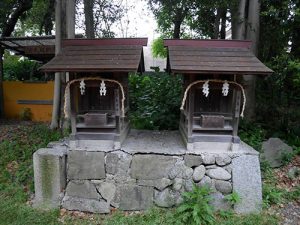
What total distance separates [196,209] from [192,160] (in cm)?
84

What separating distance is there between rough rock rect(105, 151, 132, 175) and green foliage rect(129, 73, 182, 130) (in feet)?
7.80

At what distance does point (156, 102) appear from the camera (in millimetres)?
8070

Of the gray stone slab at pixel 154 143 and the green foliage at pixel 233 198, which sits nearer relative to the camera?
the green foliage at pixel 233 198

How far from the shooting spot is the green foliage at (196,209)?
4.30 metres

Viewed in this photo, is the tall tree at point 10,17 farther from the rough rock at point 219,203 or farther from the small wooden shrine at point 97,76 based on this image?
the rough rock at point 219,203

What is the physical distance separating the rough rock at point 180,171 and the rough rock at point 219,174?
361 mm

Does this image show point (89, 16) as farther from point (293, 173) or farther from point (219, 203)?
point (293, 173)

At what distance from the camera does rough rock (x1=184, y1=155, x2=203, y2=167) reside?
186 inches

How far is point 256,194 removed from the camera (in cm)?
475

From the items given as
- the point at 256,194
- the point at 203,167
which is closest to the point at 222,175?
the point at 203,167

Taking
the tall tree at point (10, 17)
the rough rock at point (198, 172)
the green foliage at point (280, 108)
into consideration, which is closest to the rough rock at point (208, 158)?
the rough rock at point (198, 172)

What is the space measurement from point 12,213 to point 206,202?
3.38m

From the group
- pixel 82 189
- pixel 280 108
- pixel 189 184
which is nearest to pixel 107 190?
pixel 82 189

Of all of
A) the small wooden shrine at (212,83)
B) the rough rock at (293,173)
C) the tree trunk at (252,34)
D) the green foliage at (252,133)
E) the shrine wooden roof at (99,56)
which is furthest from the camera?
the tree trunk at (252,34)
